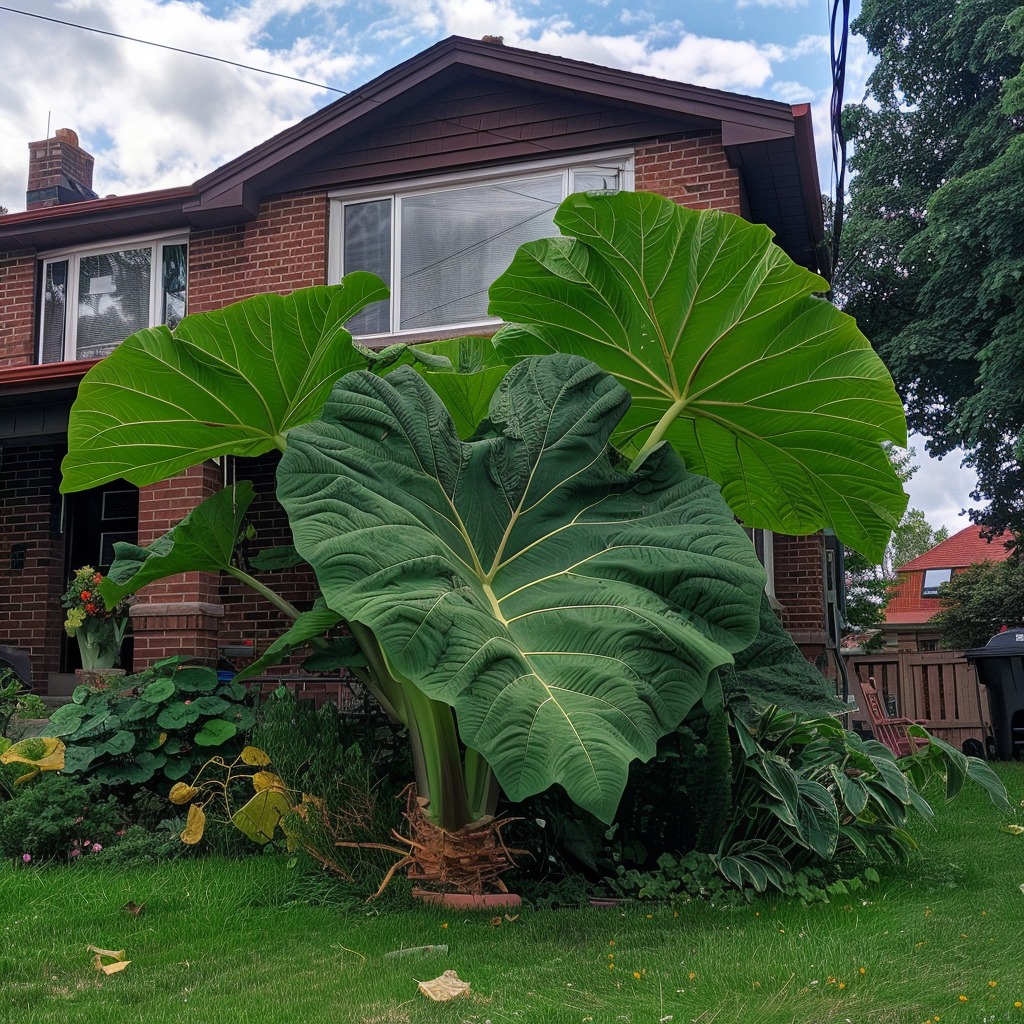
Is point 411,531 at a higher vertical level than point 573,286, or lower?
lower

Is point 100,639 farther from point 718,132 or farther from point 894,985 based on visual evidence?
point 894,985

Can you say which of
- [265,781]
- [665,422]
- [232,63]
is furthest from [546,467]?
[232,63]

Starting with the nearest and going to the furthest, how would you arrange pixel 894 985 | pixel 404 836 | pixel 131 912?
pixel 894 985, pixel 131 912, pixel 404 836

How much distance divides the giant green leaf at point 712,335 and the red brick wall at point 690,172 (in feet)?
15.0

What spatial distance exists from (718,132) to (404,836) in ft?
22.8

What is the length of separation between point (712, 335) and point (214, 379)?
2181mm

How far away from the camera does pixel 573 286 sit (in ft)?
15.6

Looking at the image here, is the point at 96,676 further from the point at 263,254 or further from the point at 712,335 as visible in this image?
the point at 712,335

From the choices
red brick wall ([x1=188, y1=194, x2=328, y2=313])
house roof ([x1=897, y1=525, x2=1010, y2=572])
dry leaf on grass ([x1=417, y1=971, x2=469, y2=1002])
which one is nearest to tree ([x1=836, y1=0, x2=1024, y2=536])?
red brick wall ([x1=188, y1=194, x2=328, y2=313])

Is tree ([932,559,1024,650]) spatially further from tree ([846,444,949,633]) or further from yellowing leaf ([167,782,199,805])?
yellowing leaf ([167,782,199,805])

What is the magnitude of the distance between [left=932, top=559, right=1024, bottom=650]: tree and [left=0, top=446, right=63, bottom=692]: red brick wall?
1784 centimetres

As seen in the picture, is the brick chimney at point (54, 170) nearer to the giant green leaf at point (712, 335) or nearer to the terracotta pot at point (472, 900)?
the giant green leaf at point (712, 335)

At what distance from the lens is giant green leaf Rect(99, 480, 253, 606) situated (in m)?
5.09

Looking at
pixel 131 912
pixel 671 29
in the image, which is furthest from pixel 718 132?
pixel 131 912
